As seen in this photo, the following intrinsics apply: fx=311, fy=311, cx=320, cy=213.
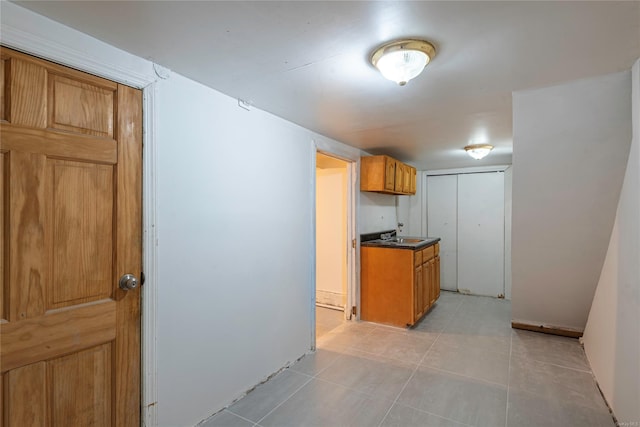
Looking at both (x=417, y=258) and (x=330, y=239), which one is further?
(x=330, y=239)

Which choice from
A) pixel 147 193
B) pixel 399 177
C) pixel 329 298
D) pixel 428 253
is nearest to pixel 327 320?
pixel 329 298

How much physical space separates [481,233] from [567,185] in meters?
2.77

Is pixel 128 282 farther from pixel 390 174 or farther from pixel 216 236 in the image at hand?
pixel 390 174

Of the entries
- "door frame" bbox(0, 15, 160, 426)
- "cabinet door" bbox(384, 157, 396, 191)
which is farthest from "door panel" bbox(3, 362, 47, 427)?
"cabinet door" bbox(384, 157, 396, 191)

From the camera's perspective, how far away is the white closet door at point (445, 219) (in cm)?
514

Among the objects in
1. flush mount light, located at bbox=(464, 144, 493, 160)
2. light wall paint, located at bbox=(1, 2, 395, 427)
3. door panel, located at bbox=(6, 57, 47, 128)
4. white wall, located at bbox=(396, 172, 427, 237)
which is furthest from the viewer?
white wall, located at bbox=(396, 172, 427, 237)

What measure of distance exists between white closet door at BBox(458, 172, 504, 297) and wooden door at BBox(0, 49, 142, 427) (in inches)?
188

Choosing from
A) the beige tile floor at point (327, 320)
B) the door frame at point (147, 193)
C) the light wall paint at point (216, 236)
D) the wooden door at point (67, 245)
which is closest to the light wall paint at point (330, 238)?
the beige tile floor at point (327, 320)

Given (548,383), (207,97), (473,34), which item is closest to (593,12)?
(473,34)

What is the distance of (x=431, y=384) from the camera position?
7.50 feet

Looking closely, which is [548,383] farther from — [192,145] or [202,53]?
[202,53]

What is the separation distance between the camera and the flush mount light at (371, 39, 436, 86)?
1391 millimetres

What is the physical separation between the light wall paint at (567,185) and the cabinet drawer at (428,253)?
95cm

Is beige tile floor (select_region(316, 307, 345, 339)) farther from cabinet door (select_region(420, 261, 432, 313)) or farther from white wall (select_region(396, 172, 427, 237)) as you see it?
white wall (select_region(396, 172, 427, 237))
